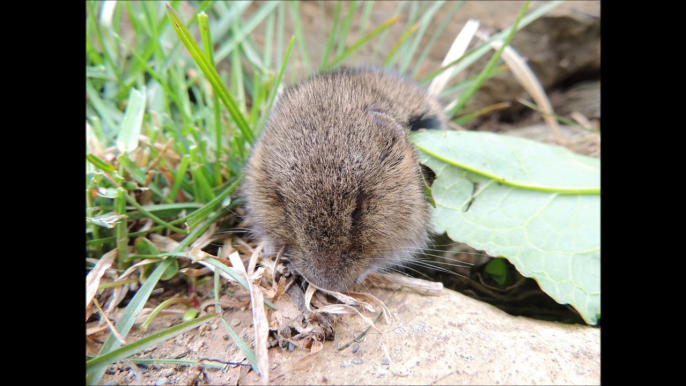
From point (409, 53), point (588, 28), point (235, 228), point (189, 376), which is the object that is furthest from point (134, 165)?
point (588, 28)

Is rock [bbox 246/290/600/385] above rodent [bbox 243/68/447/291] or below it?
below

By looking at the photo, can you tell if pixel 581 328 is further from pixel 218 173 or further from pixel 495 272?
pixel 218 173

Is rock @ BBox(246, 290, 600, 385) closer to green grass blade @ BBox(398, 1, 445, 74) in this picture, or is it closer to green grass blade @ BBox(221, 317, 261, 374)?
green grass blade @ BBox(221, 317, 261, 374)

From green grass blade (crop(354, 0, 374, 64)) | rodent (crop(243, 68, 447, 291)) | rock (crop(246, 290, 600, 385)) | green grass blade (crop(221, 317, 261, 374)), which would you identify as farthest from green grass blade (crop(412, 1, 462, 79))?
green grass blade (crop(221, 317, 261, 374))

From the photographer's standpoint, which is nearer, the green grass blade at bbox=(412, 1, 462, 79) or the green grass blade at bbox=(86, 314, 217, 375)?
the green grass blade at bbox=(86, 314, 217, 375)

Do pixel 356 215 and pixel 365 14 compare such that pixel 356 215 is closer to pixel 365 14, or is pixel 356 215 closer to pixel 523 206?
pixel 523 206

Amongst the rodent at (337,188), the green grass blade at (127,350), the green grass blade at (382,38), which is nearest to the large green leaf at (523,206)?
the rodent at (337,188)
